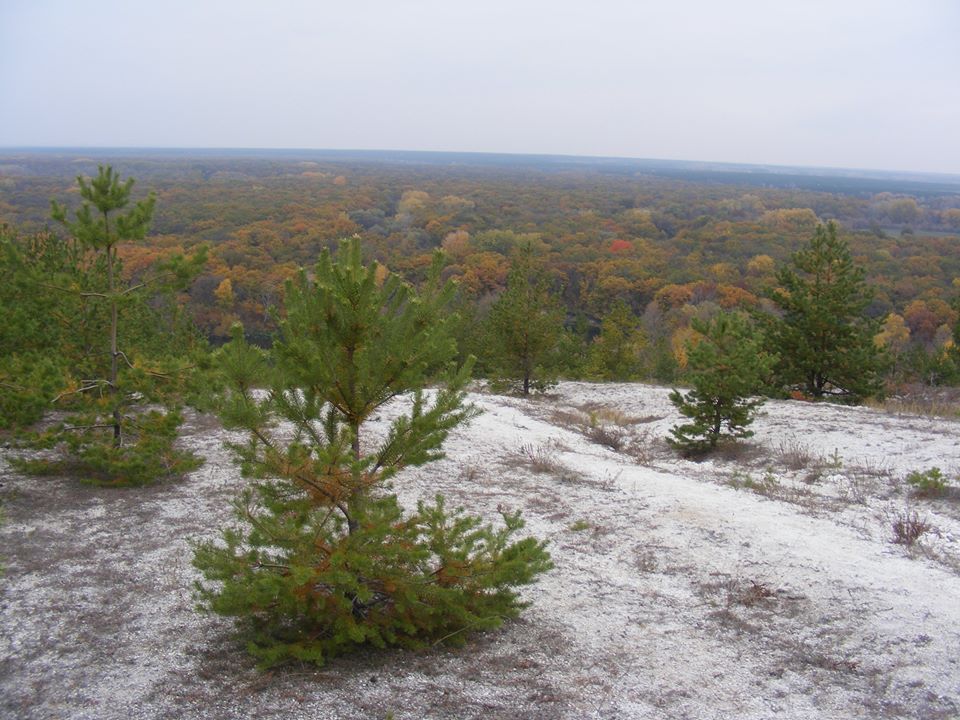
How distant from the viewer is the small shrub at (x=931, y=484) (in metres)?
8.48

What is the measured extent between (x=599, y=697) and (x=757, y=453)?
321 inches

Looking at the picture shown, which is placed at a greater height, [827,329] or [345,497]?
[345,497]

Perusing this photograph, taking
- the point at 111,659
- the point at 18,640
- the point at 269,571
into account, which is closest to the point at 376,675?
the point at 269,571

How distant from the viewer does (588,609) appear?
5.54 meters

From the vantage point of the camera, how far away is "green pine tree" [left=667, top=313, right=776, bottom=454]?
1101 centimetres

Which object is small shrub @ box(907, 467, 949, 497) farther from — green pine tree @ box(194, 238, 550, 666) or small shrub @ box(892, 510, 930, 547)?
green pine tree @ box(194, 238, 550, 666)

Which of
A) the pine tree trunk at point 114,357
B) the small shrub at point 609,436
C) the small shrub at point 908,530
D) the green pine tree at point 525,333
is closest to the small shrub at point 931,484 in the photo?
the small shrub at point 908,530

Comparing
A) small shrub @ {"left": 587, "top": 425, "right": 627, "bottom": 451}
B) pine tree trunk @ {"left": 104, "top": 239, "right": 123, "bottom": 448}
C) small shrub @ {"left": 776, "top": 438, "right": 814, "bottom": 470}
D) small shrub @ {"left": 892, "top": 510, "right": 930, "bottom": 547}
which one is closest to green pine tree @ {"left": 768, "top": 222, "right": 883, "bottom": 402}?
small shrub @ {"left": 776, "top": 438, "right": 814, "bottom": 470}

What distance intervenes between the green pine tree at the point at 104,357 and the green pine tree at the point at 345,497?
12.6ft

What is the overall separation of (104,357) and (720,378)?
345 inches

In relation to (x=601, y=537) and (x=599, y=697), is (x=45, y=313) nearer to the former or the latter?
(x=601, y=537)

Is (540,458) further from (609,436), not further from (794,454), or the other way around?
(794,454)

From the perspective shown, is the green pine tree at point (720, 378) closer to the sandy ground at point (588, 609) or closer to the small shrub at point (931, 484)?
the sandy ground at point (588, 609)

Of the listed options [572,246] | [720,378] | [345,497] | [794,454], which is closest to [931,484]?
[794,454]
